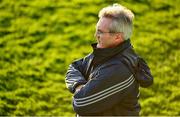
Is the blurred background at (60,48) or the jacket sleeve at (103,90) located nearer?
the jacket sleeve at (103,90)

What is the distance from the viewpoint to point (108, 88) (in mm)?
2947

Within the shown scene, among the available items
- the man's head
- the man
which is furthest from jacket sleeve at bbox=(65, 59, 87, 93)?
the man's head

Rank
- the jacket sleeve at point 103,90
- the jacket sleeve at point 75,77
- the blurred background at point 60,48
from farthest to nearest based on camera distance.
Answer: the blurred background at point 60,48 < the jacket sleeve at point 75,77 < the jacket sleeve at point 103,90

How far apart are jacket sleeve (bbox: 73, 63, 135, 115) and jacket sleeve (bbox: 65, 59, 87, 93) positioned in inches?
4.0

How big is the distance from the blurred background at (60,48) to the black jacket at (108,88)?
9.64ft

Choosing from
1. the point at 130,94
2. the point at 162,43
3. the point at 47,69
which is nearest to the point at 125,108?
the point at 130,94

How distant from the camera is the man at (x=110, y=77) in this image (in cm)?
294

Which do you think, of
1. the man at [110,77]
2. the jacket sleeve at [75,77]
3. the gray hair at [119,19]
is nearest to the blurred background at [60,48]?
the jacket sleeve at [75,77]

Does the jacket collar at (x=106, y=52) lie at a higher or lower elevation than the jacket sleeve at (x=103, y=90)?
higher

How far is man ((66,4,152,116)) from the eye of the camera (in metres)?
2.94

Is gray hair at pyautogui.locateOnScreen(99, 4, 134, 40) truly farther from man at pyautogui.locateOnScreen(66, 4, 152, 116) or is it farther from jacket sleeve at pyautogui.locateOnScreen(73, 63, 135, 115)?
jacket sleeve at pyautogui.locateOnScreen(73, 63, 135, 115)

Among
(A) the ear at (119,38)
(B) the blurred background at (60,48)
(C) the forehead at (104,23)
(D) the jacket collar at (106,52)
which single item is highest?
(C) the forehead at (104,23)

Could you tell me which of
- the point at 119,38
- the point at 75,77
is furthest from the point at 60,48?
the point at 119,38

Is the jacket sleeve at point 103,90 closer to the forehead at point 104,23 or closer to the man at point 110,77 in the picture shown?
the man at point 110,77
